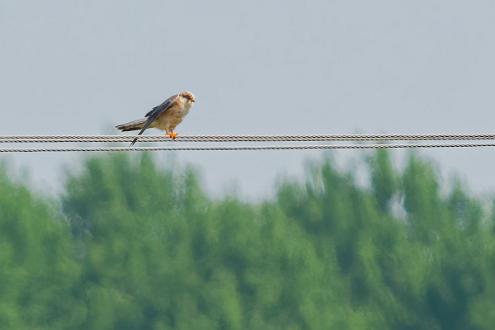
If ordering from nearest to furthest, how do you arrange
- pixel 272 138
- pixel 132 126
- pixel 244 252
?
pixel 272 138 < pixel 132 126 < pixel 244 252

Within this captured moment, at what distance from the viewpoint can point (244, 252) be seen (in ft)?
206

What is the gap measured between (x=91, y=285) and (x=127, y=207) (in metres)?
2.79

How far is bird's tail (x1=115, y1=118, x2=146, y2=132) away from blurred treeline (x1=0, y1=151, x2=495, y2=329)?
40.3m

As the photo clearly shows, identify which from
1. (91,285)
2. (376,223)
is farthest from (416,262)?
(91,285)

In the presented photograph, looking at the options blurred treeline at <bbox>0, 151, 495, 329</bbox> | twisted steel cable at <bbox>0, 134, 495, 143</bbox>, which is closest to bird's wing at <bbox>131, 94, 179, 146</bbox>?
twisted steel cable at <bbox>0, 134, 495, 143</bbox>

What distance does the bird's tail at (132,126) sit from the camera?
19.0 m

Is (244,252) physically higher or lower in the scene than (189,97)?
higher

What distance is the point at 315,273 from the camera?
62469 mm

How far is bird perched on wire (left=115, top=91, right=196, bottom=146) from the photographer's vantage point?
19.4m

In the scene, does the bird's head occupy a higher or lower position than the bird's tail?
higher

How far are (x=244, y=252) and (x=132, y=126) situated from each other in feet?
143

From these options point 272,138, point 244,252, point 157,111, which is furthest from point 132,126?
point 244,252

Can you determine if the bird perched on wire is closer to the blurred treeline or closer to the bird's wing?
the bird's wing

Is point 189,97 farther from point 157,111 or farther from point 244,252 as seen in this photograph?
point 244,252
